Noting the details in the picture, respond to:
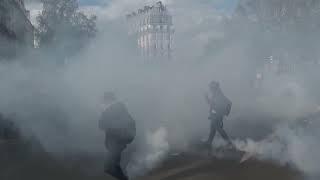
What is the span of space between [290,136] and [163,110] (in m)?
6.81

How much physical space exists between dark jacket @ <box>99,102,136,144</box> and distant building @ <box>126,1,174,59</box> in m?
10.8

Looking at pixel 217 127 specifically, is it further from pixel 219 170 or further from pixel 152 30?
pixel 152 30

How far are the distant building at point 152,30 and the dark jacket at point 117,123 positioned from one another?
1076cm

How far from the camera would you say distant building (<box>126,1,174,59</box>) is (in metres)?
21.0

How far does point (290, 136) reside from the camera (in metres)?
11.6

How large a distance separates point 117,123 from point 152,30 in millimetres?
13854

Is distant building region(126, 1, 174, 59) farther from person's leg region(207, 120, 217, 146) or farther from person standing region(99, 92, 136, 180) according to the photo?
person standing region(99, 92, 136, 180)

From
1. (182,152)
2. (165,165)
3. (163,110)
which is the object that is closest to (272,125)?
(163,110)

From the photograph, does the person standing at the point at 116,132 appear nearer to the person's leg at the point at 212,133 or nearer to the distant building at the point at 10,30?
the person's leg at the point at 212,133

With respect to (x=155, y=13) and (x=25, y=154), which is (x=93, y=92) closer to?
(x=155, y=13)

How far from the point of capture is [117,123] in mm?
9219

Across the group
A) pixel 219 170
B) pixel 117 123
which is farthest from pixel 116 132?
pixel 219 170

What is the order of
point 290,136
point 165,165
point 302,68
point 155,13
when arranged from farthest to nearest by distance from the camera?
point 302,68 < point 155,13 < point 290,136 < point 165,165

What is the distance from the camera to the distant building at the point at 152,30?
21.0 metres
